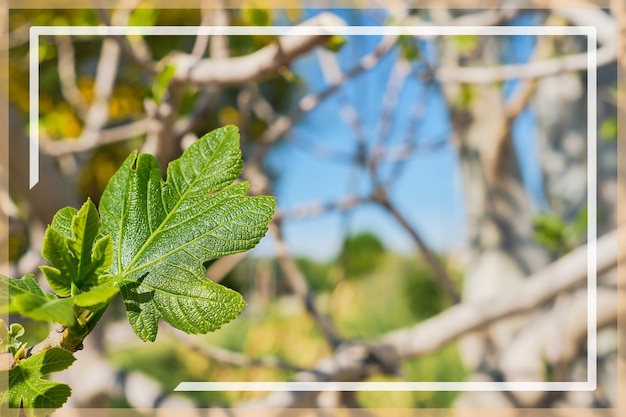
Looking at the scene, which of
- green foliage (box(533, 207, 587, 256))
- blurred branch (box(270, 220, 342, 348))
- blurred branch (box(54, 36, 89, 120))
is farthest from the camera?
blurred branch (box(54, 36, 89, 120))

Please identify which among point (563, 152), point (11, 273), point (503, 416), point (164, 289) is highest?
point (563, 152)

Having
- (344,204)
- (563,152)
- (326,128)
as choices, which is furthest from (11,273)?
(326,128)

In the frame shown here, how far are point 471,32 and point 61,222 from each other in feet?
3.21

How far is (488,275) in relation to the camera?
139 centimetres

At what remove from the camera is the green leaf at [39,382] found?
0.14 meters

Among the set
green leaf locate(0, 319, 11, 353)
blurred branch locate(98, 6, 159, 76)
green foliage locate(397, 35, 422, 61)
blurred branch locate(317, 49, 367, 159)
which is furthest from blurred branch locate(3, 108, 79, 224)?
blurred branch locate(317, 49, 367, 159)

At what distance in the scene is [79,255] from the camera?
138 millimetres

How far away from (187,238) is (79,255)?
28 mm

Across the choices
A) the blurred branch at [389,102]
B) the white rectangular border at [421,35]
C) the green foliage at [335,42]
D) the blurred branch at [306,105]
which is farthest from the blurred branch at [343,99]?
the green foliage at [335,42]

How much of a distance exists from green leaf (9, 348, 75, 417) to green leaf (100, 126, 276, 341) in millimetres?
21

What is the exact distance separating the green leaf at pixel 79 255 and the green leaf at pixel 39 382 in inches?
0.7

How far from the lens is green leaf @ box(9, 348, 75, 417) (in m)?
0.14

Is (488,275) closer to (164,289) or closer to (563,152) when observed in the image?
(563,152)

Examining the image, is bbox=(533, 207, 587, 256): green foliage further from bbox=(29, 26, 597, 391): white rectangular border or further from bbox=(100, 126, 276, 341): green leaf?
bbox=(100, 126, 276, 341): green leaf
